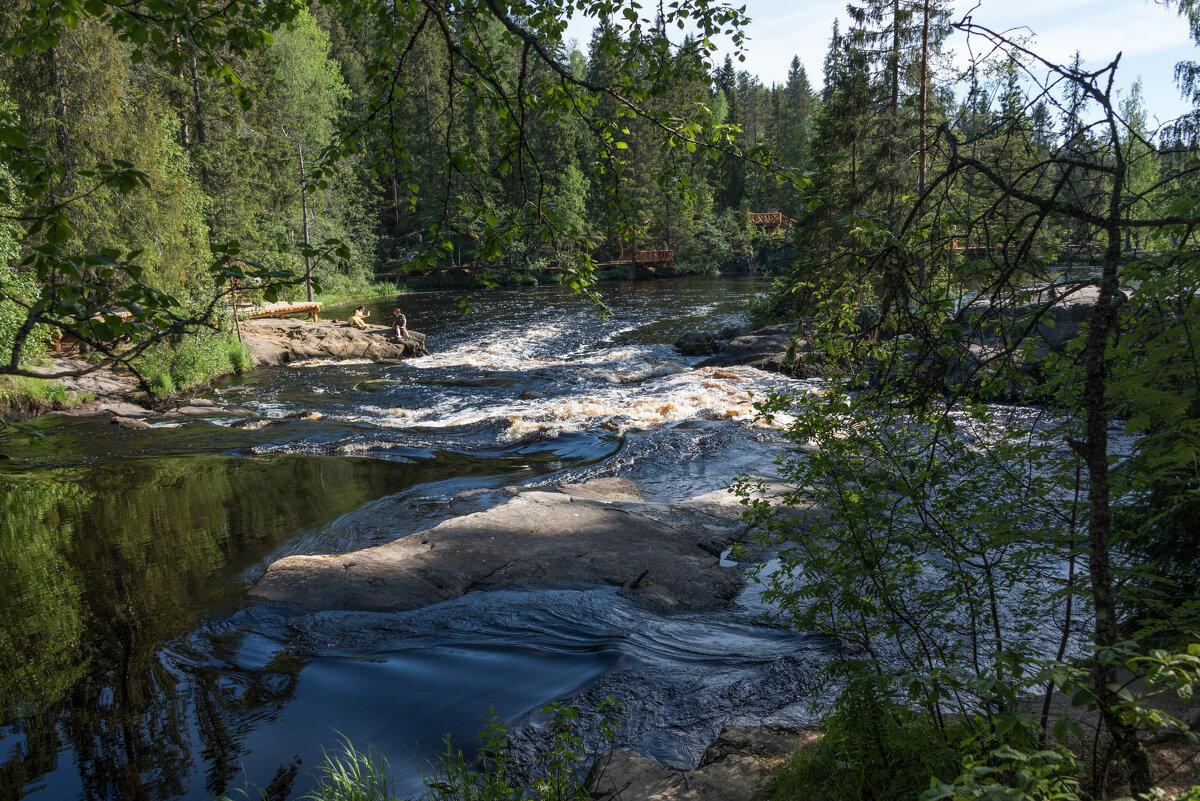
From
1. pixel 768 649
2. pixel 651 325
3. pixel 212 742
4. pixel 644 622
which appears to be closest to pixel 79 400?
pixel 212 742

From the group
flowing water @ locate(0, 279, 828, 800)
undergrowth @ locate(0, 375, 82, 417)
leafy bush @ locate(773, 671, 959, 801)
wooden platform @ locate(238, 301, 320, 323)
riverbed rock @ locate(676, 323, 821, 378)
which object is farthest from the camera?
wooden platform @ locate(238, 301, 320, 323)

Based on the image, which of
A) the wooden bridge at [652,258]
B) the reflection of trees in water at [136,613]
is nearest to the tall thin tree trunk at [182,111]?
the reflection of trees in water at [136,613]

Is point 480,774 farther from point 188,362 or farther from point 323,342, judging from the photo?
point 323,342

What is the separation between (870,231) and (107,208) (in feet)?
60.9

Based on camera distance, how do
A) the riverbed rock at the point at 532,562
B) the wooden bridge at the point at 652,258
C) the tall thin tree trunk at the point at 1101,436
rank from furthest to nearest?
the wooden bridge at the point at 652,258 → the riverbed rock at the point at 532,562 → the tall thin tree trunk at the point at 1101,436

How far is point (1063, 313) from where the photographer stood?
50.6 feet

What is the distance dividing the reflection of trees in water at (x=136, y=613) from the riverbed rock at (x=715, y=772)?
241 centimetres

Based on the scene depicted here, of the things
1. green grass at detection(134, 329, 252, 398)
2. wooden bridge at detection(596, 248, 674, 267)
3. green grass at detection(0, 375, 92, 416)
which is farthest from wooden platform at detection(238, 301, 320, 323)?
wooden bridge at detection(596, 248, 674, 267)

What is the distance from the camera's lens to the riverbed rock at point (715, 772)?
12.0 ft

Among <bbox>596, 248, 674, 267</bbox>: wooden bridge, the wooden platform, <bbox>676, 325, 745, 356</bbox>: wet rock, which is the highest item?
<bbox>596, 248, 674, 267</bbox>: wooden bridge

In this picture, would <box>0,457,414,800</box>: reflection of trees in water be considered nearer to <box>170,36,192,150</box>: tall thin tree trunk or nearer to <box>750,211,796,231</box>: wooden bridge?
<box>170,36,192,150</box>: tall thin tree trunk

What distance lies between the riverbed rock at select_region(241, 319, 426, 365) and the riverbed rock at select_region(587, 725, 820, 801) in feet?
66.6

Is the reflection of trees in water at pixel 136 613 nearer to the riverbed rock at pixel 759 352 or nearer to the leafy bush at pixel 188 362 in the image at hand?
the leafy bush at pixel 188 362

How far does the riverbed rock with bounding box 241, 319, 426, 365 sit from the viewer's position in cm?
2233
